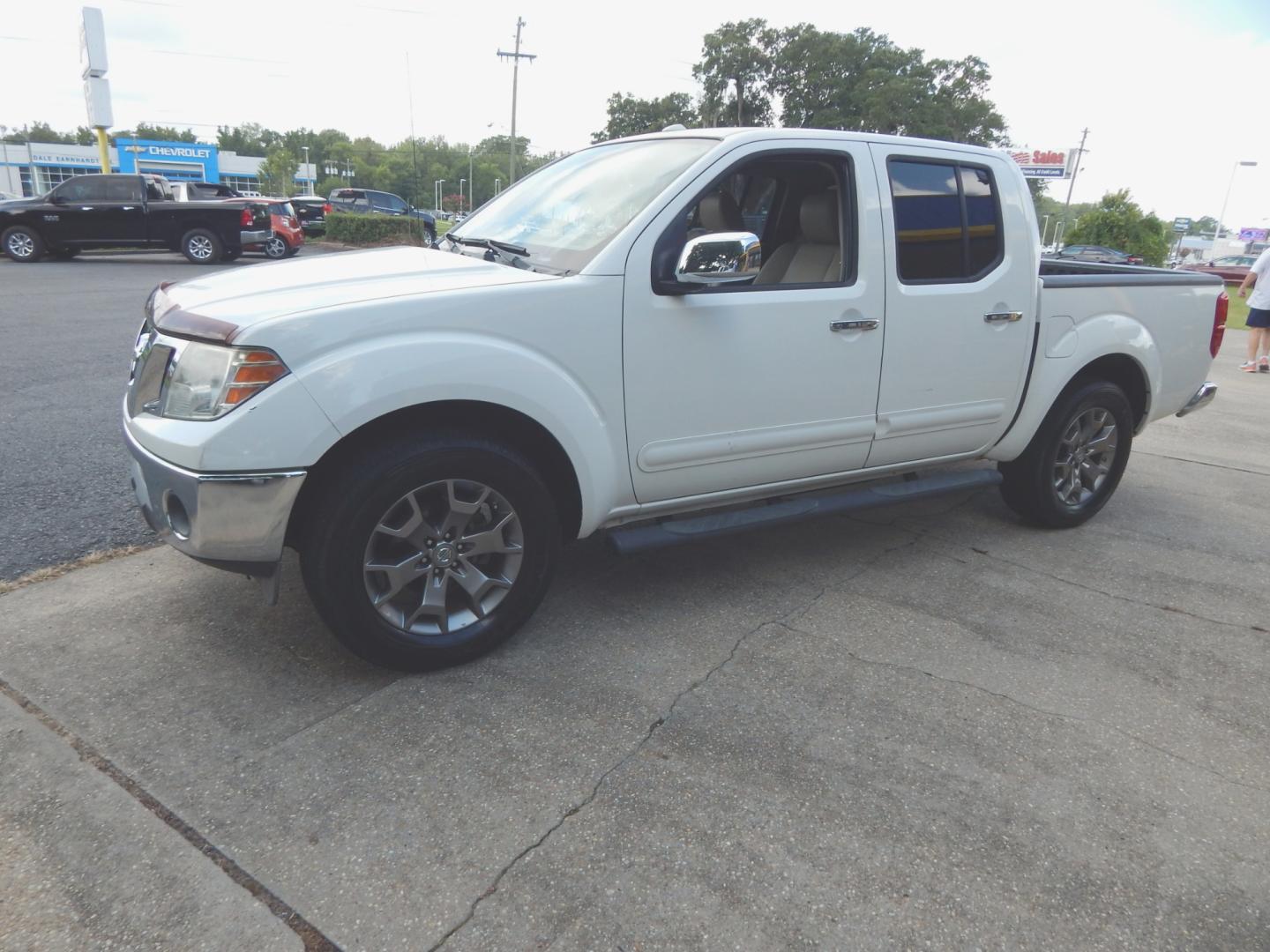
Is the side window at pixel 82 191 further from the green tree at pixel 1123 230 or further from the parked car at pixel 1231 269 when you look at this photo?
the parked car at pixel 1231 269

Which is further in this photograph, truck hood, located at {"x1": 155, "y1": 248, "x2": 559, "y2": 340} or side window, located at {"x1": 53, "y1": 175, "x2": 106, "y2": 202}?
side window, located at {"x1": 53, "y1": 175, "x2": 106, "y2": 202}

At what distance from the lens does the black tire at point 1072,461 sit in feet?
14.3

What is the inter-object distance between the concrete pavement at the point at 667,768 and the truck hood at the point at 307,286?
1.18 metres

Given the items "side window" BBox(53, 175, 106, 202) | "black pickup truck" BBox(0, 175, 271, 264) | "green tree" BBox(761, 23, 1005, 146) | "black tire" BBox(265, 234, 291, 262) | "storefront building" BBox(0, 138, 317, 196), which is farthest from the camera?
"storefront building" BBox(0, 138, 317, 196)

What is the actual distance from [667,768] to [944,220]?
2.71 metres

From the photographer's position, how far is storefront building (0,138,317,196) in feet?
221

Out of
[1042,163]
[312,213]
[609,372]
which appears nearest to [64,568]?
[609,372]

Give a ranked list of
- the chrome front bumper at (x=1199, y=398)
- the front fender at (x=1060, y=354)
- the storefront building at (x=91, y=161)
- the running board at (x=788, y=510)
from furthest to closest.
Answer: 1. the storefront building at (x=91, y=161)
2. the chrome front bumper at (x=1199, y=398)
3. the front fender at (x=1060, y=354)
4. the running board at (x=788, y=510)

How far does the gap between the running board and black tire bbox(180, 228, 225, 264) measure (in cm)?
1665

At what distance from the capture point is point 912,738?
2.70 m

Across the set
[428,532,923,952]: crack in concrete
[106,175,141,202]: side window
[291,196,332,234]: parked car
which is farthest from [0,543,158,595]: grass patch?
[291,196,332,234]: parked car

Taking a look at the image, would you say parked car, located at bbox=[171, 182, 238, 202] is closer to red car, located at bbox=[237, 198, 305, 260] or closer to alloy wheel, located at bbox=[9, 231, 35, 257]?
red car, located at bbox=[237, 198, 305, 260]

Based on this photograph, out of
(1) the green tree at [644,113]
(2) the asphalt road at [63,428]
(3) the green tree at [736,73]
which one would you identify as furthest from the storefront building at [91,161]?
(2) the asphalt road at [63,428]

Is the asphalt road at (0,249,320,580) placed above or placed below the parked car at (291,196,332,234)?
below
